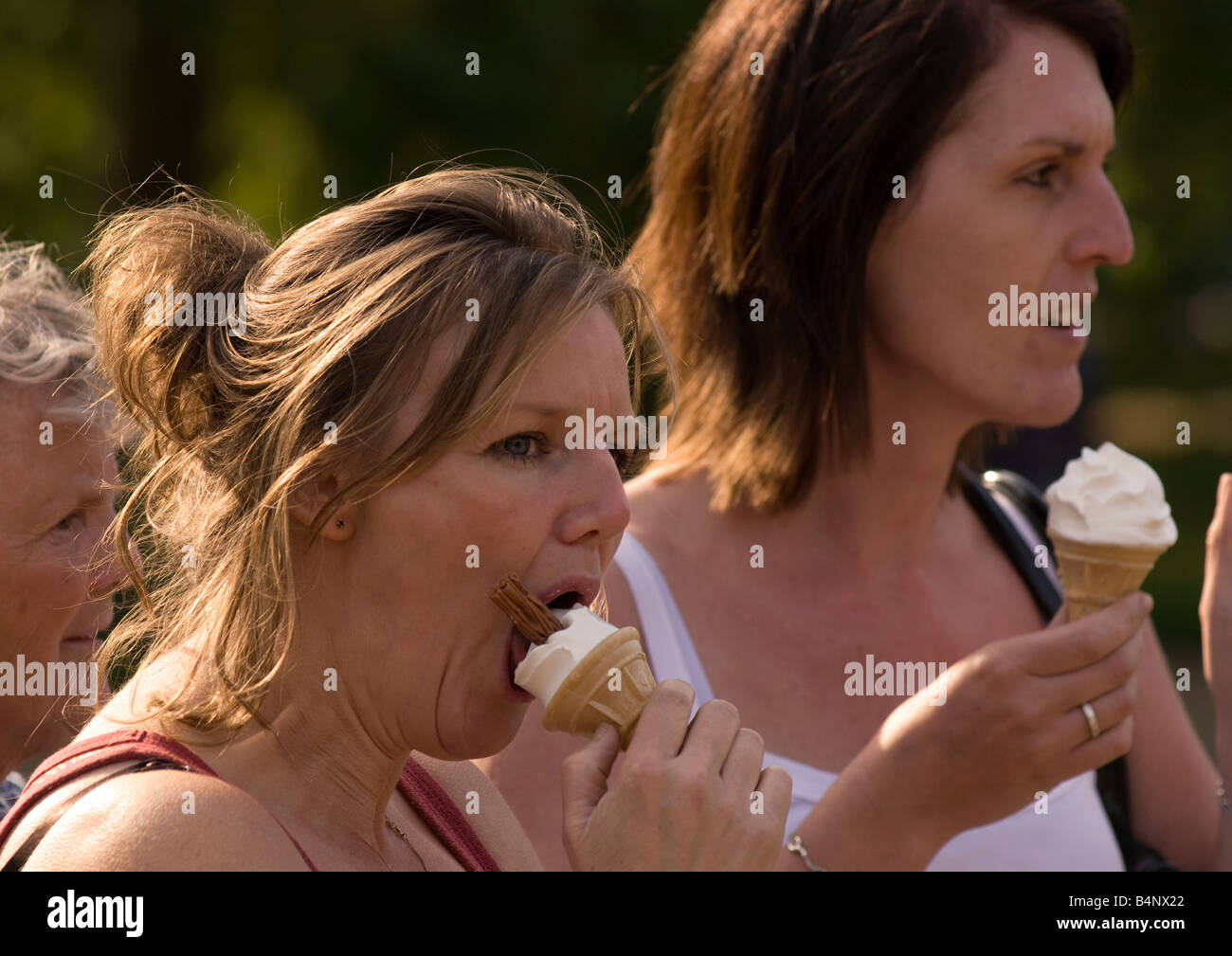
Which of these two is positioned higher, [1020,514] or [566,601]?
[1020,514]

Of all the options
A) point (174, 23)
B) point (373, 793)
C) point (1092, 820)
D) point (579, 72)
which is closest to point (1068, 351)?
point (1092, 820)

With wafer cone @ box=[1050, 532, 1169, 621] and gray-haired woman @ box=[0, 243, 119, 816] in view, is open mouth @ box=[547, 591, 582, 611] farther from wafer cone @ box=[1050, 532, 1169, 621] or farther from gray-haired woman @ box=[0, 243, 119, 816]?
wafer cone @ box=[1050, 532, 1169, 621]

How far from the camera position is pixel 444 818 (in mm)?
2312

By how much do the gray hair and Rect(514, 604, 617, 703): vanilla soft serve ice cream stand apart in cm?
107

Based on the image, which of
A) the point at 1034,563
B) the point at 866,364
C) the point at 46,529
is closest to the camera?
the point at 46,529

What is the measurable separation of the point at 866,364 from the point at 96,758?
2.06 meters

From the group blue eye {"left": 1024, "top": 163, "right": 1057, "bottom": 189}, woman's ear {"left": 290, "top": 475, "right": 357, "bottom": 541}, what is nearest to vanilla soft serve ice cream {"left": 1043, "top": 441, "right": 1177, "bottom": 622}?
blue eye {"left": 1024, "top": 163, "right": 1057, "bottom": 189}

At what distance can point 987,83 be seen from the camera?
9.93ft

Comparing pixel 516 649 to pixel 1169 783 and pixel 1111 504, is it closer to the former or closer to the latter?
pixel 1111 504

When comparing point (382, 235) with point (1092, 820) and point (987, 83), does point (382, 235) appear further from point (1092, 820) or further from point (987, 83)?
point (1092, 820)

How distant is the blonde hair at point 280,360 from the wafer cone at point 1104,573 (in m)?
1.24

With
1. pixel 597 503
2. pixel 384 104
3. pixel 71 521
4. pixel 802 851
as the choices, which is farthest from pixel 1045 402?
pixel 384 104

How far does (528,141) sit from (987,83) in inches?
240

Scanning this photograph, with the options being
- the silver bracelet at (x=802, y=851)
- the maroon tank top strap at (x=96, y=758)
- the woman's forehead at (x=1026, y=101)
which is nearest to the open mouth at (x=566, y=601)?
the maroon tank top strap at (x=96, y=758)
